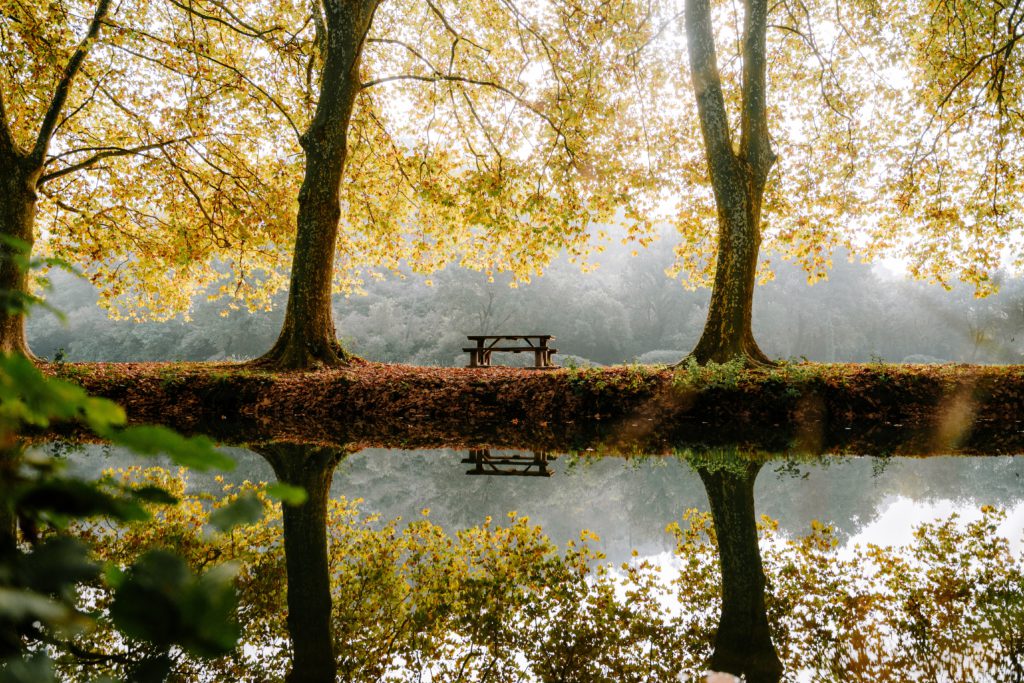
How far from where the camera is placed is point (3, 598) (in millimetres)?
423

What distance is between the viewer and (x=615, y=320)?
38.0 metres

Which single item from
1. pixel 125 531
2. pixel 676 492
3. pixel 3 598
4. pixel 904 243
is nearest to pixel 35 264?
pixel 3 598

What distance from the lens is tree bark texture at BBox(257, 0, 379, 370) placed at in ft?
30.9

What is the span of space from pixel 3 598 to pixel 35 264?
0.88m

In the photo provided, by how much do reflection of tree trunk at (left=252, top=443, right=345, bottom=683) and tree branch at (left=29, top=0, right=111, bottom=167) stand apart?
10.2 m

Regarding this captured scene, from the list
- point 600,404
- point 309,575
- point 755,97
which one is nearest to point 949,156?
point 755,97

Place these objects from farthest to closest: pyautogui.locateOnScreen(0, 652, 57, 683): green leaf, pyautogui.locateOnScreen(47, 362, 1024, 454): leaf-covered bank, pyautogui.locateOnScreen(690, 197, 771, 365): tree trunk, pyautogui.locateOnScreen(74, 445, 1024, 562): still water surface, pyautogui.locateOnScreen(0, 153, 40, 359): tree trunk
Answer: pyautogui.locateOnScreen(0, 153, 40, 359): tree trunk, pyautogui.locateOnScreen(690, 197, 771, 365): tree trunk, pyautogui.locateOnScreen(47, 362, 1024, 454): leaf-covered bank, pyautogui.locateOnScreen(74, 445, 1024, 562): still water surface, pyautogui.locateOnScreen(0, 652, 57, 683): green leaf

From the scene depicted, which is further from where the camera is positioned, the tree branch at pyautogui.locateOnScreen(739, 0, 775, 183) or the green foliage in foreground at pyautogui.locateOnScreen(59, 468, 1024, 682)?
the tree branch at pyautogui.locateOnScreen(739, 0, 775, 183)

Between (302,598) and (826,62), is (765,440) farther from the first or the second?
(826,62)

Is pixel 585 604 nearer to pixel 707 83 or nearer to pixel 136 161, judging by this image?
pixel 707 83

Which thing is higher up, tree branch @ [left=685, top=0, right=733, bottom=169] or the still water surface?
tree branch @ [left=685, top=0, right=733, bottom=169]

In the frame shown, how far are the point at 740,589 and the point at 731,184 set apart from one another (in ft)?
25.8

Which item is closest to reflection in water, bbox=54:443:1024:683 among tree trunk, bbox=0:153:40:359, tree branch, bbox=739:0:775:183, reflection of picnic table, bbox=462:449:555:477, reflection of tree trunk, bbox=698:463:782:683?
reflection of tree trunk, bbox=698:463:782:683

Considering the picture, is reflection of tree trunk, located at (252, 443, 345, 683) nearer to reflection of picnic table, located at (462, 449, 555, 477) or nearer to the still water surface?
the still water surface
